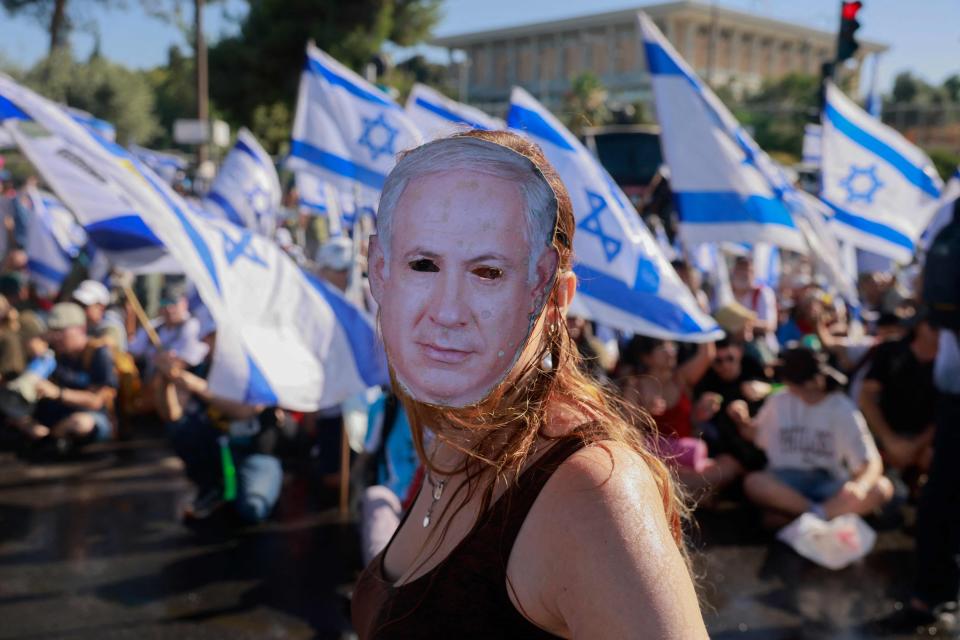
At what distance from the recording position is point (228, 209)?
902 centimetres

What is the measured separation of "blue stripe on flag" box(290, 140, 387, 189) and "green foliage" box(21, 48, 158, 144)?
28.8 metres

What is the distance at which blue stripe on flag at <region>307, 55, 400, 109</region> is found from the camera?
23.7 feet

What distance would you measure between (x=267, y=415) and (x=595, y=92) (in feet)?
181

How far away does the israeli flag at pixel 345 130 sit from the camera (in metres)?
7.18

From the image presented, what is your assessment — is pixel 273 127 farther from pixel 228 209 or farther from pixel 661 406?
pixel 661 406

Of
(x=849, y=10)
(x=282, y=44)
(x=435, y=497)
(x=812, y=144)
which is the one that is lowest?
(x=435, y=497)

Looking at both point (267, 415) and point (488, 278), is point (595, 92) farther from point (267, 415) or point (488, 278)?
point (488, 278)

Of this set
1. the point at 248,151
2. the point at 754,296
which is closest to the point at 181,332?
the point at 248,151

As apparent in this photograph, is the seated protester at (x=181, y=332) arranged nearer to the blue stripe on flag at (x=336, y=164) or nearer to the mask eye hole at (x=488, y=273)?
the blue stripe on flag at (x=336, y=164)

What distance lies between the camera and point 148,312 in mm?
10055

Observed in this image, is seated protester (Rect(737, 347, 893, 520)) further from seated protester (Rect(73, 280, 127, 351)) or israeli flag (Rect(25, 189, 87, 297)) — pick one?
israeli flag (Rect(25, 189, 87, 297))

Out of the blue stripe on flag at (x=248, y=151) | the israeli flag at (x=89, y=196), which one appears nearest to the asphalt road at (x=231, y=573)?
the israeli flag at (x=89, y=196)

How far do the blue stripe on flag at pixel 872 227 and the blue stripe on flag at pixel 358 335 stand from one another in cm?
431

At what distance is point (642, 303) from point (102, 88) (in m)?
34.4
